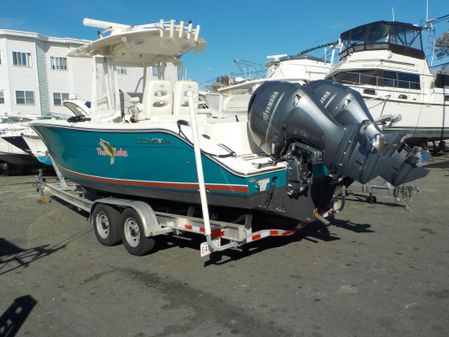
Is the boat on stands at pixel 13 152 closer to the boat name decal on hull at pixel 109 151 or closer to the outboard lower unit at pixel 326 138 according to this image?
the boat name decal on hull at pixel 109 151

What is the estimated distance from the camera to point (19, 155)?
14.3 metres

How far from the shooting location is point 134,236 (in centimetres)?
588

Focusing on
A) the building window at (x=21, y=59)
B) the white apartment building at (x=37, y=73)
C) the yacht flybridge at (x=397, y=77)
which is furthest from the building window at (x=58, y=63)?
the yacht flybridge at (x=397, y=77)

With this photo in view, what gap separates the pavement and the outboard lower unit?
1083 mm

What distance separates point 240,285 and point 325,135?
6.23 feet

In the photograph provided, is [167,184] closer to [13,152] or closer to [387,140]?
[387,140]

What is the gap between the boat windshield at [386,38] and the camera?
16000mm

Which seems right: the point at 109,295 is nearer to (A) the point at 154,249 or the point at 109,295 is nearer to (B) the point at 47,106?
(A) the point at 154,249

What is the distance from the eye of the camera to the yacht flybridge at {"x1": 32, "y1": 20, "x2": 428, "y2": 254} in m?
4.64

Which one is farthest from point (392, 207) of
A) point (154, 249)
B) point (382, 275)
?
point (154, 249)

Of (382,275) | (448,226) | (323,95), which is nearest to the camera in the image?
(382,275)

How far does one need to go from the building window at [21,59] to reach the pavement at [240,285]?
91.8ft

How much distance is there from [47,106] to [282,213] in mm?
31932

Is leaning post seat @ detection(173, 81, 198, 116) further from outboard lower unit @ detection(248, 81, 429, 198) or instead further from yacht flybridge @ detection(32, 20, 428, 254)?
outboard lower unit @ detection(248, 81, 429, 198)
